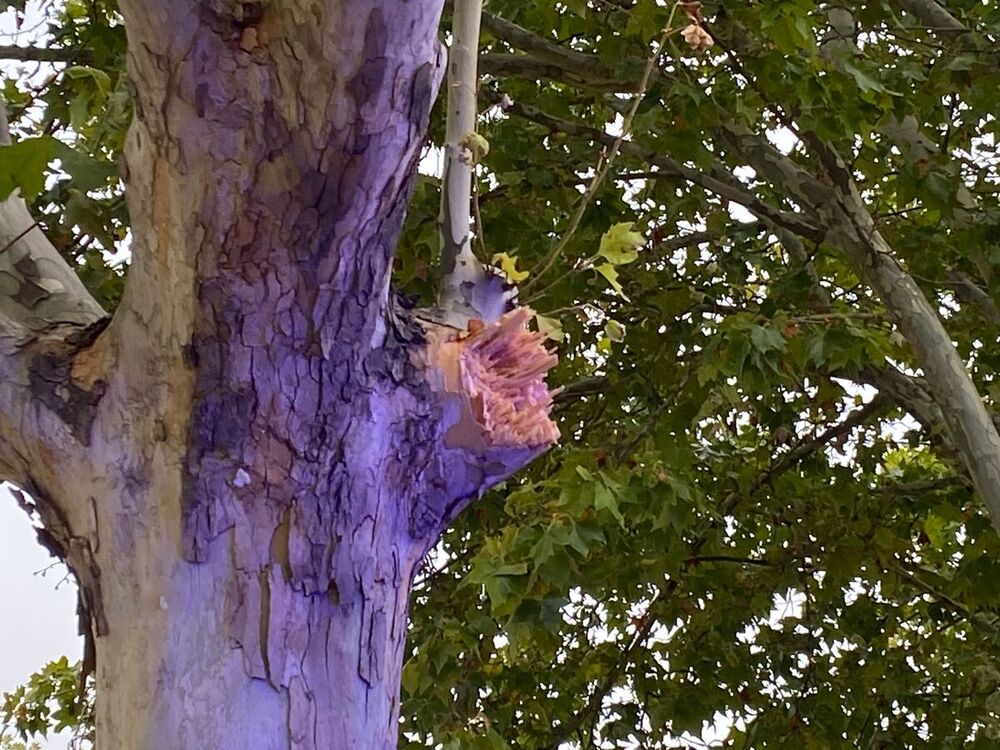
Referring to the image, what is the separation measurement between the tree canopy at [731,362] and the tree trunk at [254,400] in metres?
0.83

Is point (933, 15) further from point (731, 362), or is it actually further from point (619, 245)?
point (619, 245)

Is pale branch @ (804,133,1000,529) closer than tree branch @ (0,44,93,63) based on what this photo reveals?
Yes

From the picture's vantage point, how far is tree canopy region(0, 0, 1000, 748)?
92.9 inches

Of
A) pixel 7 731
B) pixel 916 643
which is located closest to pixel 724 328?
pixel 916 643

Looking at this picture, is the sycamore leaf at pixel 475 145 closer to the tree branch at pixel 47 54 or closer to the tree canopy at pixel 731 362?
the tree canopy at pixel 731 362

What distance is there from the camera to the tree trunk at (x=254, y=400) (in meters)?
0.96

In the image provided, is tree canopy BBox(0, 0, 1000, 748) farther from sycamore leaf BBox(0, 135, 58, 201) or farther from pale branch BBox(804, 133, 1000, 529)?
sycamore leaf BBox(0, 135, 58, 201)

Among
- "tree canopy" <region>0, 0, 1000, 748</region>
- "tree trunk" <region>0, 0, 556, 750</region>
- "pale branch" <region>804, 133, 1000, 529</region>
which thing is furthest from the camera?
"tree canopy" <region>0, 0, 1000, 748</region>

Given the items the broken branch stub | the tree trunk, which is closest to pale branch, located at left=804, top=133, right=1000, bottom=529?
the broken branch stub

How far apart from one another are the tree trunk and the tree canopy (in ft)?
2.71

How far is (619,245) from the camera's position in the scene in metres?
1.43

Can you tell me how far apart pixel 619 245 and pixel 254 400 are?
22.4 inches

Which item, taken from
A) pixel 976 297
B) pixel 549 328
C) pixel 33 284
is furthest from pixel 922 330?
pixel 33 284

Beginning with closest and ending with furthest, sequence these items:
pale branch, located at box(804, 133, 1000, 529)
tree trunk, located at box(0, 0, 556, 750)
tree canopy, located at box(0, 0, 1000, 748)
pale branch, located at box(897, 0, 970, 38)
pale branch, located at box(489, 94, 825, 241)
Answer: tree trunk, located at box(0, 0, 556, 750), pale branch, located at box(804, 133, 1000, 529), tree canopy, located at box(0, 0, 1000, 748), pale branch, located at box(897, 0, 970, 38), pale branch, located at box(489, 94, 825, 241)
